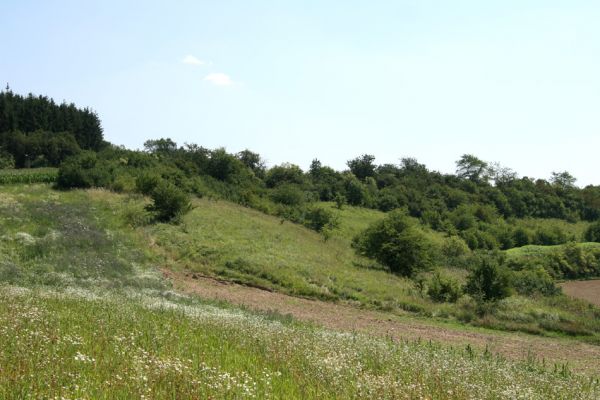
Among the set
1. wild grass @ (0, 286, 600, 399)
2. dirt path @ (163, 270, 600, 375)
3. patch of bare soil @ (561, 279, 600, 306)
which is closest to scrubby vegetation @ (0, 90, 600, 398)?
wild grass @ (0, 286, 600, 399)

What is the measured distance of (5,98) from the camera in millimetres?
79812

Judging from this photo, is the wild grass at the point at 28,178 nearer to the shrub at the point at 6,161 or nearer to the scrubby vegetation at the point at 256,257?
the scrubby vegetation at the point at 256,257

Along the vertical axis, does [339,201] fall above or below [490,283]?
above

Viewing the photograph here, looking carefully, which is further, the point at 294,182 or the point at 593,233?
the point at 294,182

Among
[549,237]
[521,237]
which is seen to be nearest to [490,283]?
[521,237]

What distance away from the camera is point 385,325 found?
63.5 ft

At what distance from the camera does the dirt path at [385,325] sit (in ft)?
52.4

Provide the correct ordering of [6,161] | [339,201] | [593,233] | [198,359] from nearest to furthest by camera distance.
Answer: [198,359], [6,161], [339,201], [593,233]

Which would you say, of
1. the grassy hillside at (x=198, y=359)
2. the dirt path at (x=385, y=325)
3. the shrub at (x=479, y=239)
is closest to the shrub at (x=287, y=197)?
the shrub at (x=479, y=239)

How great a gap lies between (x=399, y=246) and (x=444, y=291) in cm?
937

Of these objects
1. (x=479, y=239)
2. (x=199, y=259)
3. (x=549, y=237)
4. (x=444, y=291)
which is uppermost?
(x=549, y=237)

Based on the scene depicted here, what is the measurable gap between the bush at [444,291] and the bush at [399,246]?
8.74 m

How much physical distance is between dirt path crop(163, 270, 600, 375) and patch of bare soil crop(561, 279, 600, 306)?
26.8 meters

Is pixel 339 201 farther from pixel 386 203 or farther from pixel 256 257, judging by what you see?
pixel 256 257
